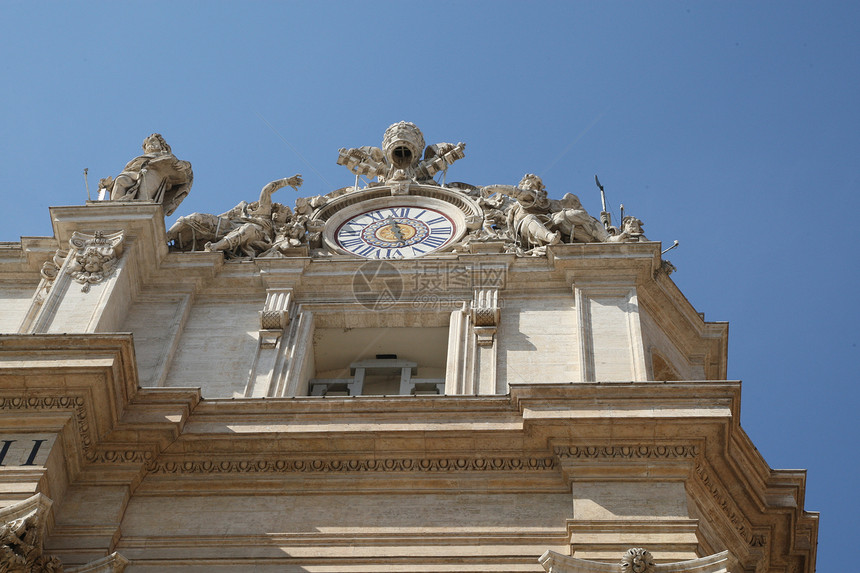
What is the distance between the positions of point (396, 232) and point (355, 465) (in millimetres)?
7244

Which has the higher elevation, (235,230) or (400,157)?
(400,157)

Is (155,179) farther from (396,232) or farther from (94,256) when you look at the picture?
(396,232)

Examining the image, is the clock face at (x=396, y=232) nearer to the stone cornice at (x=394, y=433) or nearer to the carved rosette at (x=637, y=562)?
the stone cornice at (x=394, y=433)

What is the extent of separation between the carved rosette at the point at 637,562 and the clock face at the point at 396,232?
27.9 feet

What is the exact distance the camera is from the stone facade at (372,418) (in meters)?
18.0

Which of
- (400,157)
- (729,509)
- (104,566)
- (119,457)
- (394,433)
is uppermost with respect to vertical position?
(400,157)

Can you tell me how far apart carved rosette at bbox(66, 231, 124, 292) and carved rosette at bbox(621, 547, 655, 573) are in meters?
9.50

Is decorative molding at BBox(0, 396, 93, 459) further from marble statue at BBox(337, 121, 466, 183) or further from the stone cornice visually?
marble statue at BBox(337, 121, 466, 183)

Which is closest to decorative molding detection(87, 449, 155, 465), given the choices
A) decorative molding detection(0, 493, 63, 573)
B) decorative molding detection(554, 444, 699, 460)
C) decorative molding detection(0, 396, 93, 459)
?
decorative molding detection(0, 396, 93, 459)

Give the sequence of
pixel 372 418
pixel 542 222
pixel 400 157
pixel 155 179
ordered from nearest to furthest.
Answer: pixel 372 418 < pixel 542 222 < pixel 155 179 < pixel 400 157

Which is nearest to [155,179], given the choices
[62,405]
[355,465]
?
[62,405]

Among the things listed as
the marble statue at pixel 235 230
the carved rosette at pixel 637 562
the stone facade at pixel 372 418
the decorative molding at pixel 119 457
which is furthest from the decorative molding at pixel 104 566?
the marble statue at pixel 235 230

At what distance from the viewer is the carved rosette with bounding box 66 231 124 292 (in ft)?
73.8

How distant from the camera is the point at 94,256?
893 inches
